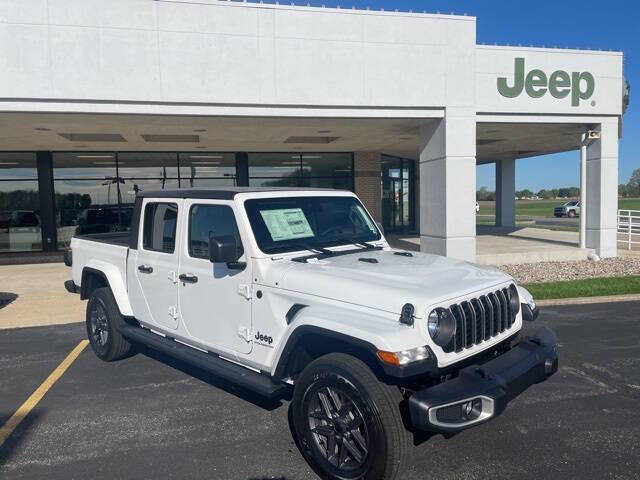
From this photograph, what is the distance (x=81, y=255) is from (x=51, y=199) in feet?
45.1

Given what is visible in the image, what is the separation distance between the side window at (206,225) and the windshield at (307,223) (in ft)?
0.73

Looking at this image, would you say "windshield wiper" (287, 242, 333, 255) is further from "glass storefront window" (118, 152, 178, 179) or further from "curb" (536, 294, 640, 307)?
"glass storefront window" (118, 152, 178, 179)

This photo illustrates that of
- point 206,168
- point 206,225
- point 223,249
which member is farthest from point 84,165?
point 223,249

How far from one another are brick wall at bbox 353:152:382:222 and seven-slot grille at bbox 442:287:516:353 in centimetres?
1672

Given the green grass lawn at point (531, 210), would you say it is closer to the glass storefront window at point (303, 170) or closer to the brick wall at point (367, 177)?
the brick wall at point (367, 177)

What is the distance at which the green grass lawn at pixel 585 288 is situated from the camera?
9281 mm

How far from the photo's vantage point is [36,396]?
16.2 feet

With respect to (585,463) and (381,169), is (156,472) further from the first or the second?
(381,169)

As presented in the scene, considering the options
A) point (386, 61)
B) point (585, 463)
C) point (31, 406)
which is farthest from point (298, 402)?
point (386, 61)

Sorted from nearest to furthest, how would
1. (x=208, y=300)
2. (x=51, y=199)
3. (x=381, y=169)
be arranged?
1. (x=208, y=300)
2. (x=51, y=199)
3. (x=381, y=169)

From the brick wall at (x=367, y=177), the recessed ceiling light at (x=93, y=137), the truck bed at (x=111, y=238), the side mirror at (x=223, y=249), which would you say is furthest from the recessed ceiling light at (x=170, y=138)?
the side mirror at (x=223, y=249)

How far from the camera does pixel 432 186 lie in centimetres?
1248

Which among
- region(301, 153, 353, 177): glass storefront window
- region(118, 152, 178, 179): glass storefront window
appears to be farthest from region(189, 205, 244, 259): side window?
region(301, 153, 353, 177): glass storefront window

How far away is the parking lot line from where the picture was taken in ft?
13.9
